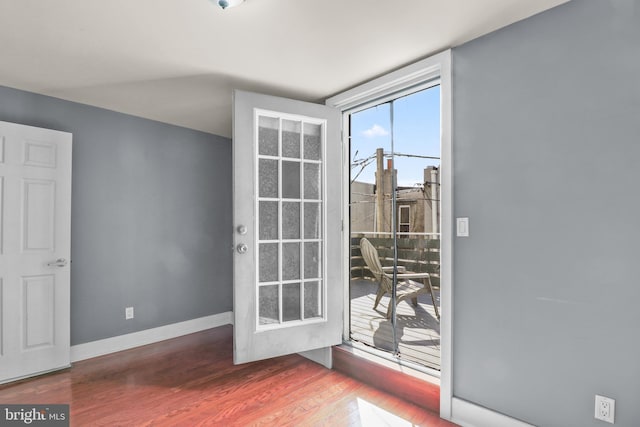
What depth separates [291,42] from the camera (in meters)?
2.02

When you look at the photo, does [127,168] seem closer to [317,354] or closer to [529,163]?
[317,354]

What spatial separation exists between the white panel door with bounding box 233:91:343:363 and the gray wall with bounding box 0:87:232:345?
154 centimetres

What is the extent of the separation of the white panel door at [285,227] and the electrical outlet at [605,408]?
165 cm

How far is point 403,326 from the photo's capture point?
3090mm

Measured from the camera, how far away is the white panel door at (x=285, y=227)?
2.47 m

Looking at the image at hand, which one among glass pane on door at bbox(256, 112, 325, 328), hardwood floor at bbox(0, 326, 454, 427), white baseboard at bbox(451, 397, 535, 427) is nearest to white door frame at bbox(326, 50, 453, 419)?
white baseboard at bbox(451, 397, 535, 427)

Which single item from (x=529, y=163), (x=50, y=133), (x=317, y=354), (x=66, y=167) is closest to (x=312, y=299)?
(x=317, y=354)

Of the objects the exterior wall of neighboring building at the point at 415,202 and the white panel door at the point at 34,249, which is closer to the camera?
the white panel door at the point at 34,249

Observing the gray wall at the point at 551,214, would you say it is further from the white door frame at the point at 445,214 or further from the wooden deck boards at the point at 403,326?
the wooden deck boards at the point at 403,326

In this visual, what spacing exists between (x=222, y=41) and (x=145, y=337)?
288 centimetres

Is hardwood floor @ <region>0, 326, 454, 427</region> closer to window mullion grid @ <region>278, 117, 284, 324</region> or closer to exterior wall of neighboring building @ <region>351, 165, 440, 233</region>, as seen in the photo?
window mullion grid @ <region>278, 117, 284, 324</region>

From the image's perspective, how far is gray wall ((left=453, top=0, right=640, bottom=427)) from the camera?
1.48 metres

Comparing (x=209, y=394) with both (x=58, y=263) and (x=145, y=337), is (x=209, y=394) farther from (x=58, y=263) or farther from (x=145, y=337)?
(x=58, y=263)

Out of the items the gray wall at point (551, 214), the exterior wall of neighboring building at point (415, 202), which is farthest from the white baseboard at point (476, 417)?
the exterior wall of neighboring building at point (415, 202)
